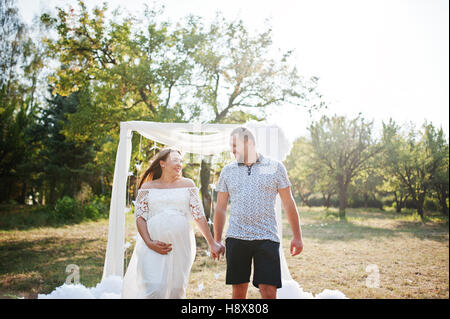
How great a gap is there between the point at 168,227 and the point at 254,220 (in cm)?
80

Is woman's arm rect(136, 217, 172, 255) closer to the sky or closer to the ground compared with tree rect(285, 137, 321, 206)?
closer to the ground

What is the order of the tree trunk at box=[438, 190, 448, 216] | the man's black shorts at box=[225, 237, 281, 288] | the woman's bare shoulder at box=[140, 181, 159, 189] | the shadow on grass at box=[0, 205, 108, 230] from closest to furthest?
the man's black shorts at box=[225, 237, 281, 288] → the woman's bare shoulder at box=[140, 181, 159, 189] → the shadow on grass at box=[0, 205, 108, 230] → the tree trunk at box=[438, 190, 448, 216]

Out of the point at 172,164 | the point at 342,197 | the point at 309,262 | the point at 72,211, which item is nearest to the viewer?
the point at 172,164

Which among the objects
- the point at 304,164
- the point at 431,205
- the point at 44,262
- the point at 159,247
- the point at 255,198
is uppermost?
the point at 304,164

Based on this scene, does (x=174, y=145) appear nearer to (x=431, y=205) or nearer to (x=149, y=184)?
(x=149, y=184)

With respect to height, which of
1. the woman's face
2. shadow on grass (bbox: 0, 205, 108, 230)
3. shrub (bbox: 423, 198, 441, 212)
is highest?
the woman's face

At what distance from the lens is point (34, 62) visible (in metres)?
12.4

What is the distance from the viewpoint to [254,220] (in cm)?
222

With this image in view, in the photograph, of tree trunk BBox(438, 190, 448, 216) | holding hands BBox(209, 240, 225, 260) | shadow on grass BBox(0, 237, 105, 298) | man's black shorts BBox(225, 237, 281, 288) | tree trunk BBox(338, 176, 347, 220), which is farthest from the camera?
tree trunk BBox(438, 190, 448, 216)

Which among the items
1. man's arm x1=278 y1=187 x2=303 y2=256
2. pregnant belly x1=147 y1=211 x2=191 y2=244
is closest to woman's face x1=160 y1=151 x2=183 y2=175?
pregnant belly x1=147 y1=211 x2=191 y2=244

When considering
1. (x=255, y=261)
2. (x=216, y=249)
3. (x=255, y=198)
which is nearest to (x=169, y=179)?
(x=216, y=249)

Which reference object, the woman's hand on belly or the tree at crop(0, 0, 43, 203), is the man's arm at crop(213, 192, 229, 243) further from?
the tree at crop(0, 0, 43, 203)

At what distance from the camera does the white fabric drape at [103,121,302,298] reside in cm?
416
